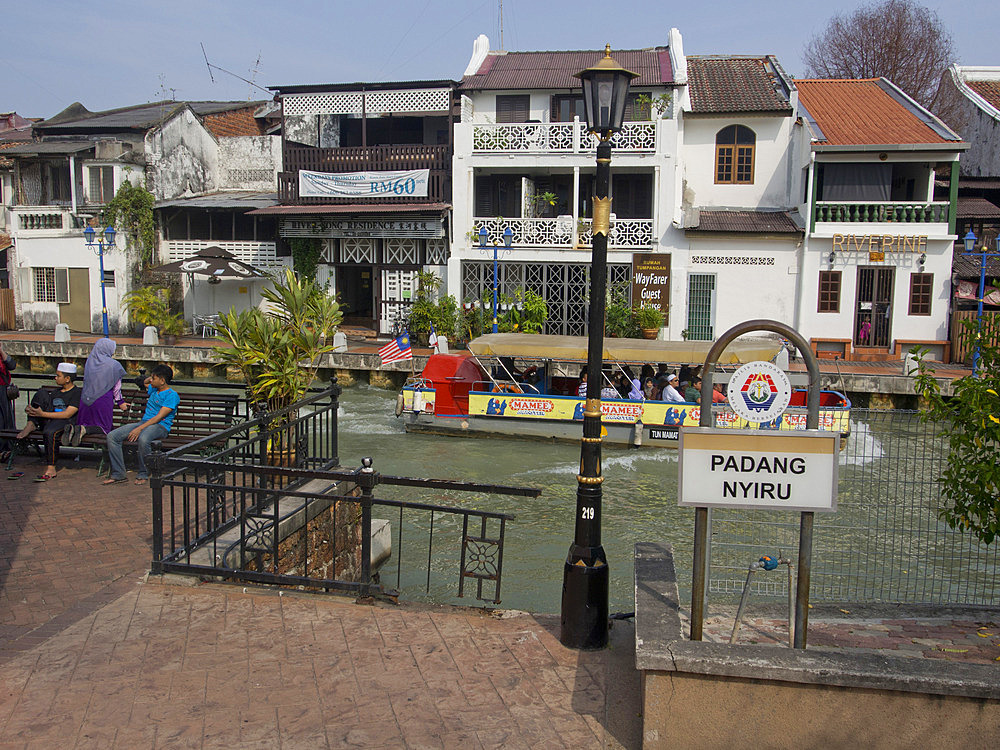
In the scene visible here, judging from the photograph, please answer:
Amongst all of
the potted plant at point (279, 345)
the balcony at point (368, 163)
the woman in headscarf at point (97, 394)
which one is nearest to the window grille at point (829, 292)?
the balcony at point (368, 163)

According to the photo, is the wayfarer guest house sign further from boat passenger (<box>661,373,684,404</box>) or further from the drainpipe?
boat passenger (<box>661,373,684,404</box>)

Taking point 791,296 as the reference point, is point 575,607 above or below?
below

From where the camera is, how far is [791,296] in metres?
24.4

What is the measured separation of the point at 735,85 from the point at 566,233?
768 centimetres

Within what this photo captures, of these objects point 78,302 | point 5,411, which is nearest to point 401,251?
point 78,302

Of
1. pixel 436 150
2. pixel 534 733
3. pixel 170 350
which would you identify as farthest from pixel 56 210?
pixel 534 733

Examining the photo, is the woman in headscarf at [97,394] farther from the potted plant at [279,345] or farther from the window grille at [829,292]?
the window grille at [829,292]

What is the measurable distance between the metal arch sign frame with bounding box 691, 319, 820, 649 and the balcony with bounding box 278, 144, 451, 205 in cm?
2228

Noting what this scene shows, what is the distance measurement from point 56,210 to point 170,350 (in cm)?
841

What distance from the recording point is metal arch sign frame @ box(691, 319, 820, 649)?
4.92 m

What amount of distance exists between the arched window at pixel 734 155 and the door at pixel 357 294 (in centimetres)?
1215

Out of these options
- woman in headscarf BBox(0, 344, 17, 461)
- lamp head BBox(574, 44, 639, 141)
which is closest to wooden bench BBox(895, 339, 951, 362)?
lamp head BBox(574, 44, 639, 141)

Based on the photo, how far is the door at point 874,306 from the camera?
78.6ft

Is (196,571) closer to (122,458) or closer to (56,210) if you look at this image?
(122,458)
